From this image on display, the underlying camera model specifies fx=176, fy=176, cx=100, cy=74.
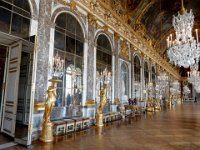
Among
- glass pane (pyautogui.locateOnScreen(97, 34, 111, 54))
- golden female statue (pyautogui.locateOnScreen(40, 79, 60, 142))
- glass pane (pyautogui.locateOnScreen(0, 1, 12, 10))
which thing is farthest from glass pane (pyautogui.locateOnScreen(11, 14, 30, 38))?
glass pane (pyautogui.locateOnScreen(97, 34, 111, 54))

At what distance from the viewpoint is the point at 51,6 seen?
6547 mm

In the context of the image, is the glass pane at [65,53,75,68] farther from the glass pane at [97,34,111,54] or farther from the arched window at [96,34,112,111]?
the glass pane at [97,34,111,54]

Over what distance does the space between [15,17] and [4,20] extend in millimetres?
416

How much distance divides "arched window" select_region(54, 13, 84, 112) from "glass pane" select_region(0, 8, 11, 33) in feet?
6.17

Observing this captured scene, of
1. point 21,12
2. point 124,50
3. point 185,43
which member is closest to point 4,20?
point 21,12

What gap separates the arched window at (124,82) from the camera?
1206 cm

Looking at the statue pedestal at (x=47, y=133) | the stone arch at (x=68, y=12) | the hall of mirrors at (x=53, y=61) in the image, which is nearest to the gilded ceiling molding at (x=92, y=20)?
the hall of mirrors at (x=53, y=61)

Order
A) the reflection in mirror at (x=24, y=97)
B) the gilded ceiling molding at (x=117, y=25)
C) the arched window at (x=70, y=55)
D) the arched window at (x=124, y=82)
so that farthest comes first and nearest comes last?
the arched window at (x=124, y=82) < the gilded ceiling molding at (x=117, y=25) < the arched window at (x=70, y=55) < the reflection in mirror at (x=24, y=97)

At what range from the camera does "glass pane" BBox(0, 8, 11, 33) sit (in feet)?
16.1

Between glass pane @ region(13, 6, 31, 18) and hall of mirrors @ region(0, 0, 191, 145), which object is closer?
hall of mirrors @ region(0, 0, 191, 145)

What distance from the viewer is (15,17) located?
209 inches

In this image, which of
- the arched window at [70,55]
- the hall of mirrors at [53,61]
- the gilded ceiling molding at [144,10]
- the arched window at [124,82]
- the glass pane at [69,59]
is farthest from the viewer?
the gilded ceiling molding at [144,10]

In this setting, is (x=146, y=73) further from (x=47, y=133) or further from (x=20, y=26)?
(x=20, y=26)

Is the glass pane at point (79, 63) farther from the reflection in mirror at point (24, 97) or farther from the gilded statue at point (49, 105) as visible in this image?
the reflection in mirror at point (24, 97)
